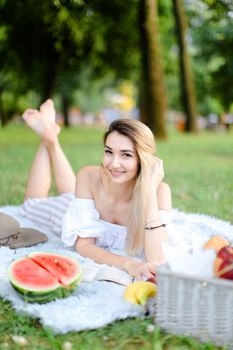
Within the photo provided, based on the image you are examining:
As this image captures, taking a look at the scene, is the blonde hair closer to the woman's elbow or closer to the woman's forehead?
the woman's forehead

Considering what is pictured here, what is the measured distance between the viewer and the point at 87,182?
3.67 metres

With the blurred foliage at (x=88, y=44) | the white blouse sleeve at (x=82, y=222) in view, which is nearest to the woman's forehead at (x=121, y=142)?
the white blouse sleeve at (x=82, y=222)

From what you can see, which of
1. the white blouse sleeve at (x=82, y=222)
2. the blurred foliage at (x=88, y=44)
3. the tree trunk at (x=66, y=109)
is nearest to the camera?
the white blouse sleeve at (x=82, y=222)

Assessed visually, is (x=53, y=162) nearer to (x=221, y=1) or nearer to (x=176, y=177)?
(x=176, y=177)

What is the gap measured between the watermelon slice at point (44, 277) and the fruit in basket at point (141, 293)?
0.98ft

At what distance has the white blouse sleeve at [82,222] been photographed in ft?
11.6

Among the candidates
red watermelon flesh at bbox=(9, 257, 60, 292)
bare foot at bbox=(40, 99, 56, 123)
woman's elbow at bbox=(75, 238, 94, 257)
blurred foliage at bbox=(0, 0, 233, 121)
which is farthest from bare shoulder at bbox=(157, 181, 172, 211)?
blurred foliage at bbox=(0, 0, 233, 121)

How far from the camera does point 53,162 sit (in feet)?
16.6

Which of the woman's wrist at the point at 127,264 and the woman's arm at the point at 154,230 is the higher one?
the woman's arm at the point at 154,230

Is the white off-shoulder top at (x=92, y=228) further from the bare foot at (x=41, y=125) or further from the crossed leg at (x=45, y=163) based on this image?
the bare foot at (x=41, y=125)

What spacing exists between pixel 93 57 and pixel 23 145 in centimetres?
906

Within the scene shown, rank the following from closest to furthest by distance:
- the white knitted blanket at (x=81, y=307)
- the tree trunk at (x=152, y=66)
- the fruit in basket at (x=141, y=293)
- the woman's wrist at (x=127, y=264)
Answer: the white knitted blanket at (x=81, y=307), the fruit in basket at (x=141, y=293), the woman's wrist at (x=127, y=264), the tree trunk at (x=152, y=66)

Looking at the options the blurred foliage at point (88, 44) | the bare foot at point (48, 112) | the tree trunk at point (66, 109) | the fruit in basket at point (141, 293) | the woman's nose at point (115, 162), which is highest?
the blurred foliage at point (88, 44)

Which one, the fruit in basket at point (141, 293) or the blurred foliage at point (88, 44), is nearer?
the fruit in basket at point (141, 293)
